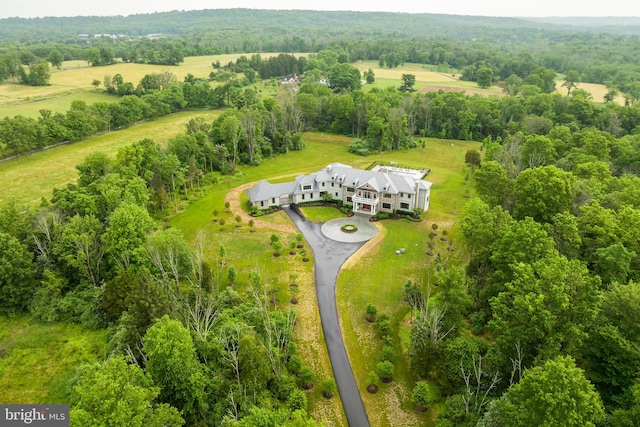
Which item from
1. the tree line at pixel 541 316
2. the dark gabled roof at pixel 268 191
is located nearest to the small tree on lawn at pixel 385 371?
the tree line at pixel 541 316

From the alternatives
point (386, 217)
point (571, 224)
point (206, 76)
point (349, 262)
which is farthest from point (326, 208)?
point (206, 76)

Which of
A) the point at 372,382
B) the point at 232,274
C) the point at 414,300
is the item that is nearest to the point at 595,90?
the point at 414,300

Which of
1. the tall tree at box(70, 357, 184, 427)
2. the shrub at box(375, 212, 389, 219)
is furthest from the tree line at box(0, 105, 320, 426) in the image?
the shrub at box(375, 212, 389, 219)

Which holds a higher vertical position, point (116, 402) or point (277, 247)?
point (116, 402)

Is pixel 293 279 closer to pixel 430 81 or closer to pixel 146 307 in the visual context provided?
pixel 146 307

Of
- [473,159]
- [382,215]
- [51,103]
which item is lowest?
[382,215]

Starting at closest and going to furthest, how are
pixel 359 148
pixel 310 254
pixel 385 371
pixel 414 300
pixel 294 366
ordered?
1. pixel 385 371
2. pixel 294 366
3. pixel 414 300
4. pixel 310 254
5. pixel 359 148
